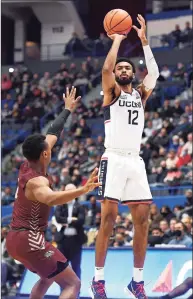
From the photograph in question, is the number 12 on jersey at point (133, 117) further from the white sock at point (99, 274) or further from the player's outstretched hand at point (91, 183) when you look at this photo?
the player's outstretched hand at point (91, 183)

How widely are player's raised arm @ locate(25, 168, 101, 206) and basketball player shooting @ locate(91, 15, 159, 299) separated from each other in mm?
1325

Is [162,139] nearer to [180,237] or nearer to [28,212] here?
[180,237]

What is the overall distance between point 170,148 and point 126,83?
44.2ft

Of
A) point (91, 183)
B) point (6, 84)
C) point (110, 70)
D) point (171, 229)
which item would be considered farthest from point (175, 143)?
point (91, 183)

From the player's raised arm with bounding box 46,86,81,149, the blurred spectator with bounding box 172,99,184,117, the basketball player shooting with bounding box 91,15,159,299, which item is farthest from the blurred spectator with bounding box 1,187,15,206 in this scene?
the basketball player shooting with bounding box 91,15,159,299

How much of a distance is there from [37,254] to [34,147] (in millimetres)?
1083

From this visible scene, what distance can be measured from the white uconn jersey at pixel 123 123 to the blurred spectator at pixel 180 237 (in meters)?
6.91

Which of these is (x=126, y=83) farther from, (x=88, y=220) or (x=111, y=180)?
(x=88, y=220)

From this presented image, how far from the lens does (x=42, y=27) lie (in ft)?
115

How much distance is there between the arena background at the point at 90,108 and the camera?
1452 cm

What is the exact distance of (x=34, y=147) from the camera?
7.69 m

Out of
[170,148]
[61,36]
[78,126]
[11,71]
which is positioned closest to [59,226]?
[170,148]

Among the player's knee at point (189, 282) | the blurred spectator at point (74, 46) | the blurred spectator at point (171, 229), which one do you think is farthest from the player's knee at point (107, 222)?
the blurred spectator at point (74, 46)

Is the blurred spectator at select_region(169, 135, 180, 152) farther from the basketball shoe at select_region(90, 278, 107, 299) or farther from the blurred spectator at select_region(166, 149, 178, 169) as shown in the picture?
the basketball shoe at select_region(90, 278, 107, 299)
